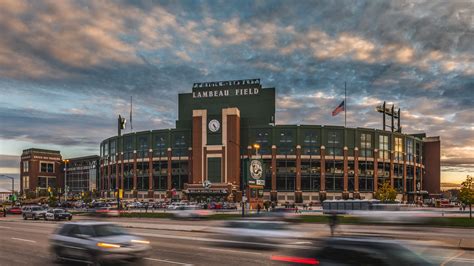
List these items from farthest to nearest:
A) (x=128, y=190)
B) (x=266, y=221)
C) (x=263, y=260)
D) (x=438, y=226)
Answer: (x=128, y=190) < (x=438, y=226) < (x=266, y=221) < (x=263, y=260)

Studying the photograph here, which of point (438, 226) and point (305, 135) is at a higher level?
point (305, 135)

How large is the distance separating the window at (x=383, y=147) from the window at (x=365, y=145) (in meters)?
4.21

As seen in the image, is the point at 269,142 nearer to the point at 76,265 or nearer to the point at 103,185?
the point at 103,185

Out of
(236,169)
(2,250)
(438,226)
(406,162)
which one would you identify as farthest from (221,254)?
(406,162)

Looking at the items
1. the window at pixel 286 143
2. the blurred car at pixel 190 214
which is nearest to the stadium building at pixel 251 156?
the window at pixel 286 143

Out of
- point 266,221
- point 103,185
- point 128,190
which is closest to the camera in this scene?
point 266,221

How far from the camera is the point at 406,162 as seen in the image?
13562cm

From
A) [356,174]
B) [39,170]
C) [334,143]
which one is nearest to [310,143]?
[334,143]

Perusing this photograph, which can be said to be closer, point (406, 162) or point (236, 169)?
point (236, 169)

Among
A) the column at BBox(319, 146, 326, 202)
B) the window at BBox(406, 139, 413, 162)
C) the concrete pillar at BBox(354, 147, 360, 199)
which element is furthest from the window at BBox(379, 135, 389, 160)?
the column at BBox(319, 146, 326, 202)

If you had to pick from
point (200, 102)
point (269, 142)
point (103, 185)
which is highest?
point (200, 102)

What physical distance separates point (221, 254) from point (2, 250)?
10254 millimetres

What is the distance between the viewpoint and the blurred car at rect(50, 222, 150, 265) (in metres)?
15.9

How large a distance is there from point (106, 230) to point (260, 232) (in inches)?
289
